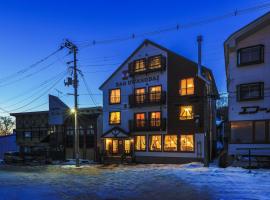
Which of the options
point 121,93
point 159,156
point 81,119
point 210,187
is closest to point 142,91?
point 121,93

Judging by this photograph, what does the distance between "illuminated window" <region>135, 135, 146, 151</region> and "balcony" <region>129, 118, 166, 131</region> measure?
102cm

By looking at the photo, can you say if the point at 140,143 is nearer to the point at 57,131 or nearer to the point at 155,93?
the point at 155,93

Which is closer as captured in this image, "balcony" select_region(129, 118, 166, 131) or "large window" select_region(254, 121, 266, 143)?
"large window" select_region(254, 121, 266, 143)

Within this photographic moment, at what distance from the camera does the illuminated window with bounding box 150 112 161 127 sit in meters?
35.0

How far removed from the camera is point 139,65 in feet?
122

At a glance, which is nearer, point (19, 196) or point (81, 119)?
point (19, 196)

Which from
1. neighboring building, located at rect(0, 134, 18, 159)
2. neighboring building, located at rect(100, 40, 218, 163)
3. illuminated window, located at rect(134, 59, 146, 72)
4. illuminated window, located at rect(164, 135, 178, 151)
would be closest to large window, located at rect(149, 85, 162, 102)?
neighboring building, located at rect(100, 40, 218, 163)

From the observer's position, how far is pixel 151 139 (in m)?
35.7

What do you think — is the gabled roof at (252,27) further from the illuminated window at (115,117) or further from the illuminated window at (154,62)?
the illuminated window at (115,117)

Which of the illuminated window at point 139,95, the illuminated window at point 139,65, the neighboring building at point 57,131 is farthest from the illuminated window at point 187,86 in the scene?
the neighboring building at point 57,131

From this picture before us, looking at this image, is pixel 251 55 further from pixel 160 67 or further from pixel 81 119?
pixel 81 119

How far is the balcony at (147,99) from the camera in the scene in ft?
114

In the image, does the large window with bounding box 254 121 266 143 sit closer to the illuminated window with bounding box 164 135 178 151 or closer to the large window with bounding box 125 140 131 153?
the illuminated window with bounding box 164 135 178 151

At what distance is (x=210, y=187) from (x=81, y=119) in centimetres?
2805
